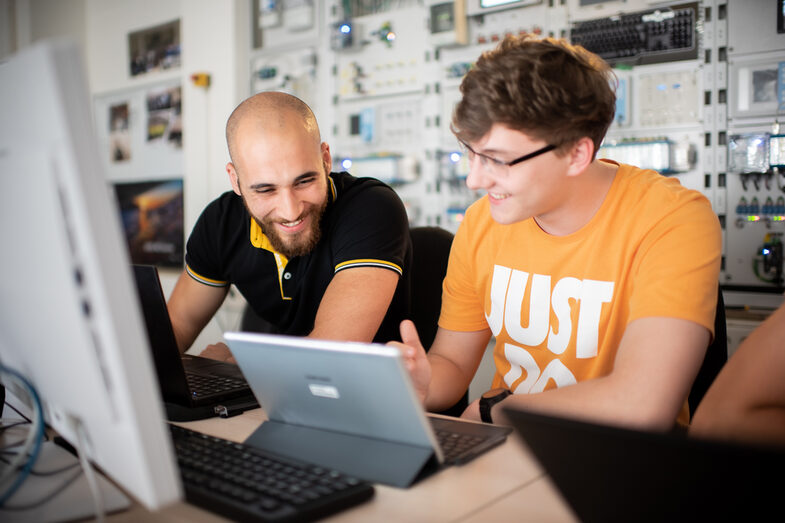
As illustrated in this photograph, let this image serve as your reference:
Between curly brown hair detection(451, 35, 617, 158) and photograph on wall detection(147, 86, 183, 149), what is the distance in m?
4.15

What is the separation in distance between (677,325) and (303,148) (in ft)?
3.13

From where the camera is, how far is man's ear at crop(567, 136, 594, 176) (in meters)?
1.32

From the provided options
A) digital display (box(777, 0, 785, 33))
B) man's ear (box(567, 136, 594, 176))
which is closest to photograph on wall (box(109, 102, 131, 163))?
digital display (box(777, 0, 785, 33))

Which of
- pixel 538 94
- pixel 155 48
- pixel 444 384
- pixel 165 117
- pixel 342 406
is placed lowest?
pixel 444 384

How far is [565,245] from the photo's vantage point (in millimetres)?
1367

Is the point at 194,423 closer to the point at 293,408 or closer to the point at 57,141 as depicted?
the point at 293,408

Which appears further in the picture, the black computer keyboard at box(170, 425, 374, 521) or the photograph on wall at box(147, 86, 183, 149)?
the photograph on wall at box(147, 86, 183, 149)

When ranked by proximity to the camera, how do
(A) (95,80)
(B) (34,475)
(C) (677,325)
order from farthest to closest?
(A) (95,80) < (C) (677,325) < (B) (34,475)

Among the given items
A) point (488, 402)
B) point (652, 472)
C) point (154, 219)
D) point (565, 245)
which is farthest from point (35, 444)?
point (154, 219)

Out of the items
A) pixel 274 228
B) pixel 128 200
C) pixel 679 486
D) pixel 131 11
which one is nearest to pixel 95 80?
pixel 131 11

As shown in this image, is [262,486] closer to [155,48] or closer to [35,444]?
[35,444]

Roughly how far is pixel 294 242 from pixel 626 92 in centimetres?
223

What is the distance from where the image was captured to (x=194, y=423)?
1125mm

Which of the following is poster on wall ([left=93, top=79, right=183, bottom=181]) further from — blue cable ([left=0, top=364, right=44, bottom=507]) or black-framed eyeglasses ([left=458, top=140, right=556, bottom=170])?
blue cable ([left=0, top=364, right=44, bottom=507])
